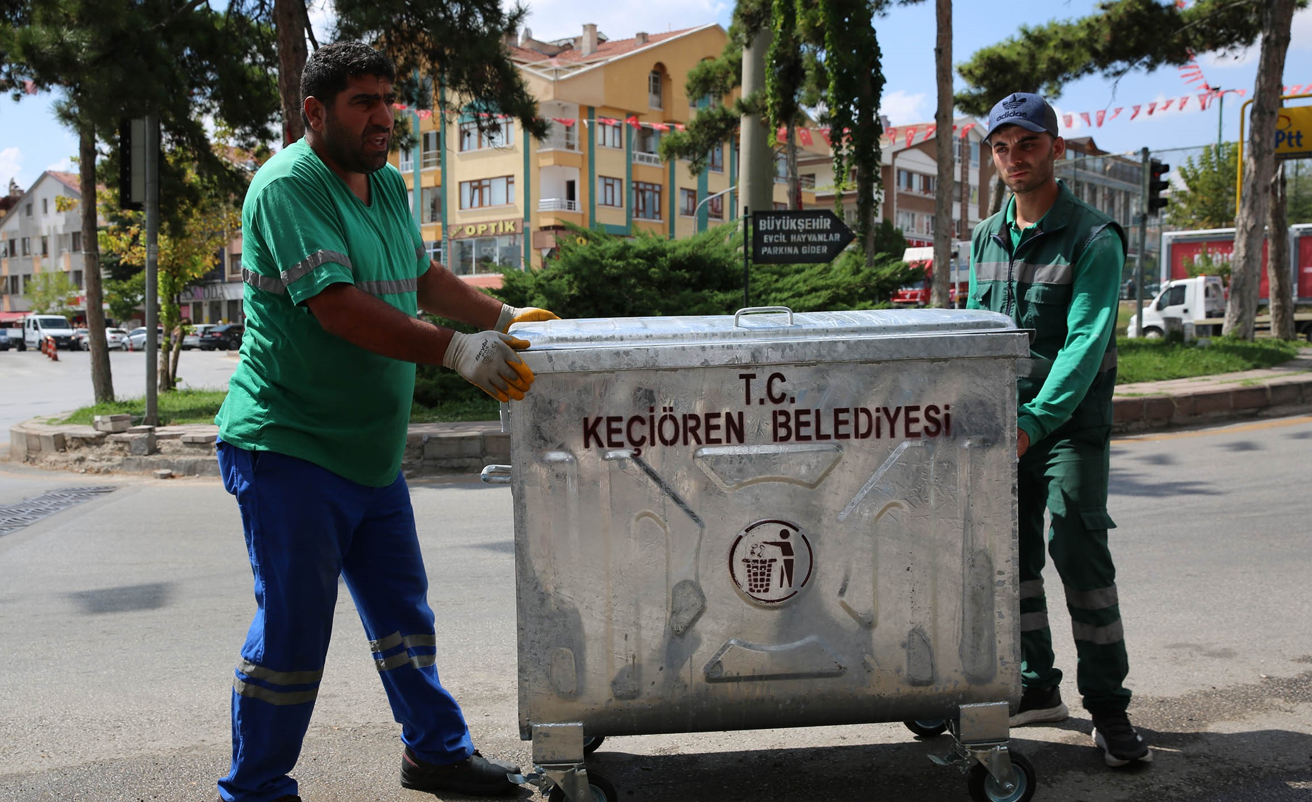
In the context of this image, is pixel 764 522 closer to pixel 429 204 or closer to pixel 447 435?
pixel 447 435

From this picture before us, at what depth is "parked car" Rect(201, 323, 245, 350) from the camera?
48281mm

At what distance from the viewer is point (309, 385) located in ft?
8.71

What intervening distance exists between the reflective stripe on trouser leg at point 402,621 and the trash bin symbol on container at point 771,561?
3.14 ft

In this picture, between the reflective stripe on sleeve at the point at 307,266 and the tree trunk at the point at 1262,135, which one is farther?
the tree trunk at the point at 1262,135

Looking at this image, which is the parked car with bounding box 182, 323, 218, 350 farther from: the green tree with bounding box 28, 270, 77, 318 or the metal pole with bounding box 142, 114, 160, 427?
the metal pole with bounding box 142, 114, 160, 427

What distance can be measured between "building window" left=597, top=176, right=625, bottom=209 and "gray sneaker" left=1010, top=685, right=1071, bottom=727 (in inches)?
1896

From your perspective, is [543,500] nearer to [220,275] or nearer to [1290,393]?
[1290,393]

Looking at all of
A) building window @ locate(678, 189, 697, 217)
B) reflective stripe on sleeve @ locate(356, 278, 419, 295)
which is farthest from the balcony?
reflective stripe on sleeve @ locate(356, 278, 419, 295)

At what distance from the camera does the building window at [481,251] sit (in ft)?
161

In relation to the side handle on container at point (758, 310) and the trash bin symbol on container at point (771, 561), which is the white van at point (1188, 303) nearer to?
the side handle on container at point (758, 310)

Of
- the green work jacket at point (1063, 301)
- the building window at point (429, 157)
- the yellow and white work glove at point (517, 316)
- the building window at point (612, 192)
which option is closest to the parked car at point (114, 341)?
the building window at point (429, 157)

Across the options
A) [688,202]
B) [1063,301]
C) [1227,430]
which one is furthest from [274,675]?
[688,202]

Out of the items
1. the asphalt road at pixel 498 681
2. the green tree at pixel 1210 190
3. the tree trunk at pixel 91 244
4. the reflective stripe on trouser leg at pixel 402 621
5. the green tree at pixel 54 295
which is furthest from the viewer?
the green tree at pixel 54 295

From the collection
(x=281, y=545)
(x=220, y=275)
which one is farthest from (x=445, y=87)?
(x=220, y=275)
